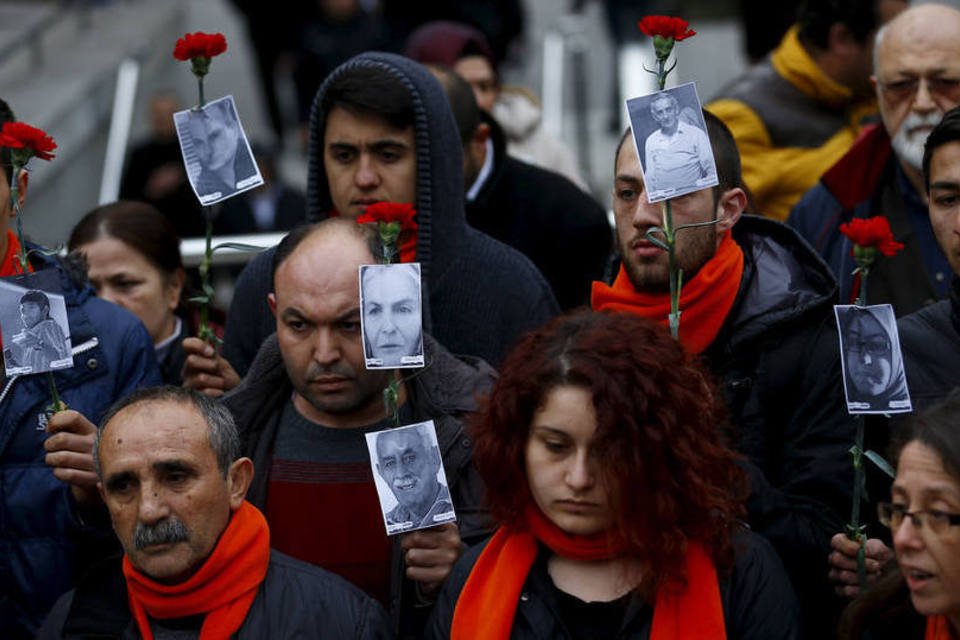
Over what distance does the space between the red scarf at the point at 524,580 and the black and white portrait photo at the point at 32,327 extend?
1.24 m

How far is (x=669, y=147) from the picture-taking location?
14.1ft

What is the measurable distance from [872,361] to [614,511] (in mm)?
701

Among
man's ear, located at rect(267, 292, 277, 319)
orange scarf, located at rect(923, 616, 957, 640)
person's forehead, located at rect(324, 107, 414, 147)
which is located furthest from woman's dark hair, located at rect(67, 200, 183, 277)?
orange scarf, located at rect(923, 616, 957, 640)

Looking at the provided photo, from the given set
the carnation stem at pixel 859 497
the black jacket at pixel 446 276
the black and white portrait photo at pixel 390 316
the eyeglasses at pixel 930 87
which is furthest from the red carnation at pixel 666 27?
the eyeglasses at pixel 930 87

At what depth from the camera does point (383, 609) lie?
4340 mm

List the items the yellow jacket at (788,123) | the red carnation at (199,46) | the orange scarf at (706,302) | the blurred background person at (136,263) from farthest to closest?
the yellow jacket at (788,123) < the blurred background person at (136,263) < the red carnation at (199,46) < the orange scarf at (706,302)

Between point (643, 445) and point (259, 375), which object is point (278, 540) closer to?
point (259, 375)

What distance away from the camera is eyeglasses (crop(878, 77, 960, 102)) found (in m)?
5.37

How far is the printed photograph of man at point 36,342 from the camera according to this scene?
179 inches

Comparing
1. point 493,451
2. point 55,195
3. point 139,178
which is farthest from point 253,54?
point 493,451

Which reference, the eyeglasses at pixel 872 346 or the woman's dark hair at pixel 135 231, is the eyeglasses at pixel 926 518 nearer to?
the eyeglasses at pixel 872 346

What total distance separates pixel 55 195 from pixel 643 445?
7.56m

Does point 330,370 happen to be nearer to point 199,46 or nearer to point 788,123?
point 199,46

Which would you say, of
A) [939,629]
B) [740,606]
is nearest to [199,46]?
[740,606]
